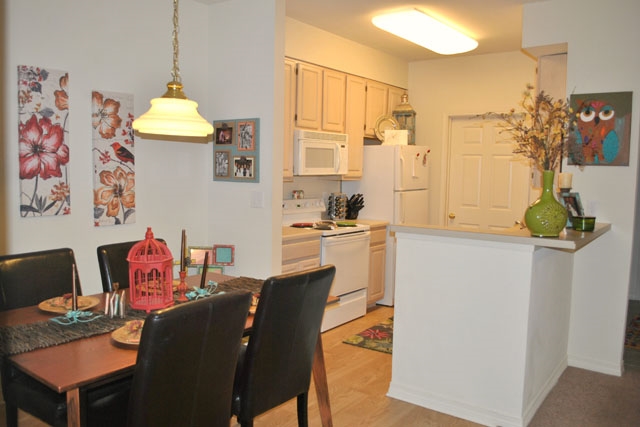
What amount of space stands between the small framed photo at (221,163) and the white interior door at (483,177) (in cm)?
270

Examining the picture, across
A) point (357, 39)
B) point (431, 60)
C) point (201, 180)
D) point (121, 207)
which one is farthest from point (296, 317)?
point (431, 60)

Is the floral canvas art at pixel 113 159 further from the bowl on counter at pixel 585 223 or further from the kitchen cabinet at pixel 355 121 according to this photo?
the bowl on counter at pixel 585 223

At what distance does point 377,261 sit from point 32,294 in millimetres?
3238

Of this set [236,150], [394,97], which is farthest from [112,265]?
[394,97]

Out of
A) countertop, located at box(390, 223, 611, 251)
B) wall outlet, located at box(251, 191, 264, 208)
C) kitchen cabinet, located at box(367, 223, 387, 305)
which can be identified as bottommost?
kitchen cabinet, located at box(367, 223, 387, 305)

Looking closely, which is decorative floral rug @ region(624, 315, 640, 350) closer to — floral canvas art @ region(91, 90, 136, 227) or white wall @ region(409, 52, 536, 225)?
white wall @ region(409, 52, 536, 225)

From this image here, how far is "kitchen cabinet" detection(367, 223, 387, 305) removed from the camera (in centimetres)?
502

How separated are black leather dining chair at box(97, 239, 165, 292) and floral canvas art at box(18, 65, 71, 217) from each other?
1.87 ft

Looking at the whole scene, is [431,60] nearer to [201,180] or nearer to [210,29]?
[210,29]

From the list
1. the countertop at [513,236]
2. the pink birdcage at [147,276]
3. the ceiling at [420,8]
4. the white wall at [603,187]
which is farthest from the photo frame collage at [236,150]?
the white wall at [603,187]

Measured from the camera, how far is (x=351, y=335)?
14.3 feet

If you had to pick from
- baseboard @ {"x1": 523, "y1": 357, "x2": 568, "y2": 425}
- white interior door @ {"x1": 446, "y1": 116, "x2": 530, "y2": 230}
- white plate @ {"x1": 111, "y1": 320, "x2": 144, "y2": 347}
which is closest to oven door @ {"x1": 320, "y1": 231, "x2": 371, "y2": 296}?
white interior door @ {"x1": 446, "y1": 116, "x2": 530, "y2": 230}

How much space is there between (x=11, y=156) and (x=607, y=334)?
154 inches

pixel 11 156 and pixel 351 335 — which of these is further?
pixel 351 335
